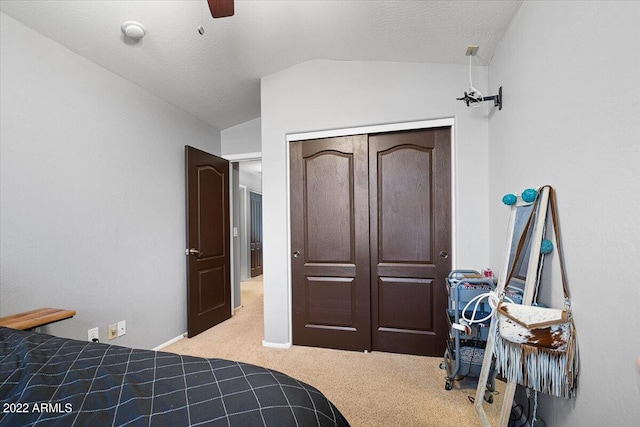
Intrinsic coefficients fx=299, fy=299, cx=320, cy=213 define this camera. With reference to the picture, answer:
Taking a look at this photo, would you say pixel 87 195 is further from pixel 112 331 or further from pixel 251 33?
pixel 251 33

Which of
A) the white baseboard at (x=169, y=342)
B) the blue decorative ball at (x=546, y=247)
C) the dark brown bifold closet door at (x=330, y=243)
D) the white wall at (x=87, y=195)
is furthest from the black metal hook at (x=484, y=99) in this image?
the white baseboard at (x=169, y=342)

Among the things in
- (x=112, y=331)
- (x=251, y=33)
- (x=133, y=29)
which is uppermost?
(x=251, y=33)

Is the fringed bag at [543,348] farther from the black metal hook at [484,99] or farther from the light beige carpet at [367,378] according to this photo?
the black metal hook at [484,99]

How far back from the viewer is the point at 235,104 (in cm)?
336

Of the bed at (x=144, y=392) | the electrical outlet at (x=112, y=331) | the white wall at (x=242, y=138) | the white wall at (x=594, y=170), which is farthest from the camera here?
the white wall at (x=242, y=138)

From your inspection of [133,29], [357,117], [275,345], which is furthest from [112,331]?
[357,117]

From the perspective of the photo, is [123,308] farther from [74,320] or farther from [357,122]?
[357,122]

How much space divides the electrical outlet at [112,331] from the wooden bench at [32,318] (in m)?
Result: 0.66

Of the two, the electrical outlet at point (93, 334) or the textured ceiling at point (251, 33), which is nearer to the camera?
the textured ceiling at point (251, 33)

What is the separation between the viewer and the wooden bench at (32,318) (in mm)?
1532

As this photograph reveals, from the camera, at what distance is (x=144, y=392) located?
2.63 ft

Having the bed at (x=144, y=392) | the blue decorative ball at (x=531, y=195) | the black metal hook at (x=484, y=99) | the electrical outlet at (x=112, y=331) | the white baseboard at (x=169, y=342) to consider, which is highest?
the black metal hook at (x=484, y=99)

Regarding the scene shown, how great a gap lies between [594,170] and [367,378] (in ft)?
6.24

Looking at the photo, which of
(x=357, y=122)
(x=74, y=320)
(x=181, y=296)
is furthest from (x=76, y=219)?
(x=357, y=122)
